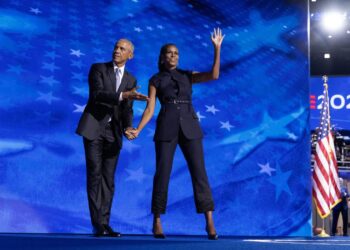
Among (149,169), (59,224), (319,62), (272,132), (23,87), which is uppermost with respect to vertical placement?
(319,62)

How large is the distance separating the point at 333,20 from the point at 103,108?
11048 millimetres

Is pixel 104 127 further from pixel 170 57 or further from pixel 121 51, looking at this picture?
pixel 170 57

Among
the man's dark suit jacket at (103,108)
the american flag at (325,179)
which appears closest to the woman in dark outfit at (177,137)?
the man's dark suit jacket at (103,108)

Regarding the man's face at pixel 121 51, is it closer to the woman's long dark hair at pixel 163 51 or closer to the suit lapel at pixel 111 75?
the suit lapel at pixel 111 75

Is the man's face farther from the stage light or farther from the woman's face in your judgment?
the stage light

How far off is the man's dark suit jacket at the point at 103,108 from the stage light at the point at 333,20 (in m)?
10.9

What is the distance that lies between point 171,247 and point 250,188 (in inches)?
107

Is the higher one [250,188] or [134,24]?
[134,24]

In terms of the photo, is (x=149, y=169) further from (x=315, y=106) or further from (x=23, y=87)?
(x=315, y=106)

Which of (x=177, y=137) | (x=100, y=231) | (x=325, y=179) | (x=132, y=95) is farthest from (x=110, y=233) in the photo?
(x=325, y=179)

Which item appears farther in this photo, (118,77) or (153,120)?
(153,120)

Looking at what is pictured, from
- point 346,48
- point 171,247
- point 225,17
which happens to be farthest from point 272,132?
point 346,48

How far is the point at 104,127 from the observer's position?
3691 mm

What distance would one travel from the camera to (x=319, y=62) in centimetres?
1412
